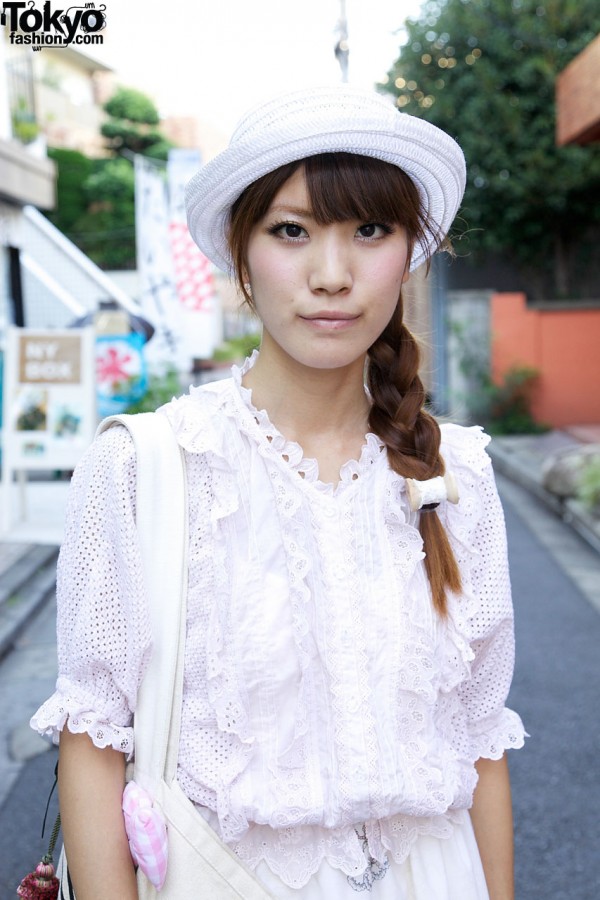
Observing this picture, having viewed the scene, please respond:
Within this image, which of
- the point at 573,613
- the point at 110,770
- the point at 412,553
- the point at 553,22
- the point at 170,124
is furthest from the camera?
the point at 170,124

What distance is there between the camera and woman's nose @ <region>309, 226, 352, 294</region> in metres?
1.36

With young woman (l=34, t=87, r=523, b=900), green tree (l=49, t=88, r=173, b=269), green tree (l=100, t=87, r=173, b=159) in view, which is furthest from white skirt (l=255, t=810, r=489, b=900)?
green tree (l=100, t=87, r=173, b=159)

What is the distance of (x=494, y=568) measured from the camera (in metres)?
1.56

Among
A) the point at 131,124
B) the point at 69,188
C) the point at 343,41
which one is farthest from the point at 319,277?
the point at 131,124

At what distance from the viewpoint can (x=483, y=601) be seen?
1.53 meters

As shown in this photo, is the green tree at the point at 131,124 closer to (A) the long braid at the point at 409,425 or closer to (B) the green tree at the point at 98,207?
(B) the green tree at the point at 98,207

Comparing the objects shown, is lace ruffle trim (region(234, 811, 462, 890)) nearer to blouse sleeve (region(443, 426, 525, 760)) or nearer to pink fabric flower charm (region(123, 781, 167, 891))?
pink fabric flower charm (region(123, 781, 167, 891))

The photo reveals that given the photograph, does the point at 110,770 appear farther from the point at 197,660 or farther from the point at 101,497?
the point at 101,497

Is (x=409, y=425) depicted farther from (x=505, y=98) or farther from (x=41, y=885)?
(x=505, y=98)

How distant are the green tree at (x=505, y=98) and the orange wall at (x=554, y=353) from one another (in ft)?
7.38

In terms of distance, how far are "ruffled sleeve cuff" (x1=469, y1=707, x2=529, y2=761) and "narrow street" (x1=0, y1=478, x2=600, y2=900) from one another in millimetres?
1934

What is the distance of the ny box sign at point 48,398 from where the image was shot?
835 cm

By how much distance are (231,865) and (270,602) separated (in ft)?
1.11

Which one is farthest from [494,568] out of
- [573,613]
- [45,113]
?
[45,113]
